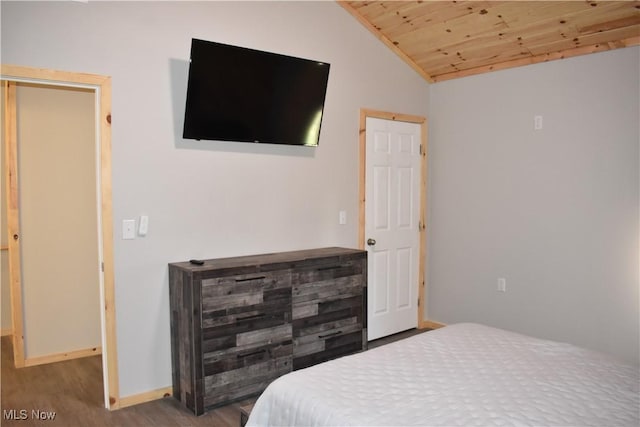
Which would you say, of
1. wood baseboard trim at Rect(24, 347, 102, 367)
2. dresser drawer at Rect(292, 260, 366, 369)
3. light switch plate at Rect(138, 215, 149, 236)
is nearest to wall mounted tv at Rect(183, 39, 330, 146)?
light switch plate at Rect(138, 215, 149, 236)

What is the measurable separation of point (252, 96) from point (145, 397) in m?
2.16

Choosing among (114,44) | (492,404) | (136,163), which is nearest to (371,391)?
(492,404)

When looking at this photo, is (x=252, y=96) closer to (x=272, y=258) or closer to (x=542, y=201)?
(x=272, y=258)

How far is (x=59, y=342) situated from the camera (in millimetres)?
3906

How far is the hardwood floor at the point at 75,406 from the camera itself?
2.83m

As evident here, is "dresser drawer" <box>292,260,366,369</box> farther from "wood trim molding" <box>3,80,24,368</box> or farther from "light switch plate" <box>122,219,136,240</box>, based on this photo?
"wood trim molding" <box>3,80,24,368</box>

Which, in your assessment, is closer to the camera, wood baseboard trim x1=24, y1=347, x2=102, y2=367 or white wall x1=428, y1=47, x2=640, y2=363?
white wall x1=428, y1=47, x2=640, y2=363

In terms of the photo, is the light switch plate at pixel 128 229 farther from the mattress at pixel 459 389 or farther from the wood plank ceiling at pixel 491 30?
the wood plank ceiling at pixel 491 30

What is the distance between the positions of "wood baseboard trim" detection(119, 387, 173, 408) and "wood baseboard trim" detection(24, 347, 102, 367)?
1191mm

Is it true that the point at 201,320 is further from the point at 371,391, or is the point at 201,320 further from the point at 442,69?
the point at 442,69

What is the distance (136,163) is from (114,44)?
744 mm

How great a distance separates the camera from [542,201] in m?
3.95

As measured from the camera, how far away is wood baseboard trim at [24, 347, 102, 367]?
3.76 metres
